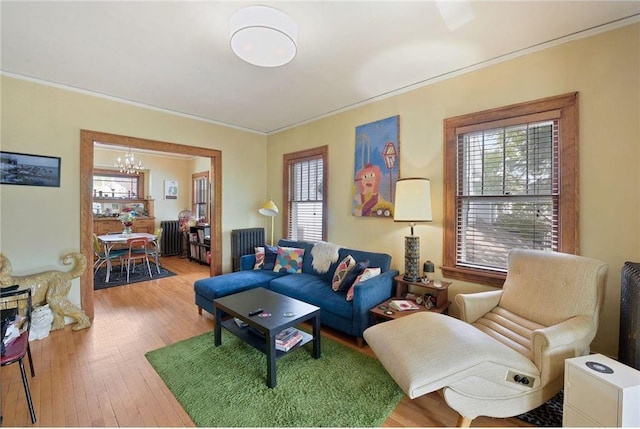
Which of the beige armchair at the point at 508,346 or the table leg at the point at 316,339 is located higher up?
the beige armchair at the point at 508,346

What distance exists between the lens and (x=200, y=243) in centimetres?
616

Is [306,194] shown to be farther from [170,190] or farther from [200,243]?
[170,190]

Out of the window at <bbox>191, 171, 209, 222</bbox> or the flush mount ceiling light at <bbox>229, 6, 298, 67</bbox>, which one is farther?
the window at <bbox>191, 171, 209, 222</bbox>

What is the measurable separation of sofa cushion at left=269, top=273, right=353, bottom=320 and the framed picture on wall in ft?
17.7

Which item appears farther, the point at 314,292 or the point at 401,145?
the point at 401,145

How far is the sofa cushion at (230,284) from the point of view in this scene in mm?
3053

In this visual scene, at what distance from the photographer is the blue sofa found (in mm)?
2525

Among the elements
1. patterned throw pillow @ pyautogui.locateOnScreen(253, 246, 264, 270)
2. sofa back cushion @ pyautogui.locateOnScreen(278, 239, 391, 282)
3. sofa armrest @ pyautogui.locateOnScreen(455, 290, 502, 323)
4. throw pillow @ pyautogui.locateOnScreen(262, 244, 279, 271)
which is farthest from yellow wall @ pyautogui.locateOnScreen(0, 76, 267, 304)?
sofa armrest @ pyautogui.locateOnScreen(455, 290, 502, 323)

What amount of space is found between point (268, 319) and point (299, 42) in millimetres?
2282

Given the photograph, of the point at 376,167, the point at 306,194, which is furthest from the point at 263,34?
the point at 306,194

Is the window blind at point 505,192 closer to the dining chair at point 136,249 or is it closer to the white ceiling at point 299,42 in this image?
the white ceiling at point 299,42

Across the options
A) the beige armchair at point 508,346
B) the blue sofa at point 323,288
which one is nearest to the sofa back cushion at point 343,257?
the blue sofa at point 323,288

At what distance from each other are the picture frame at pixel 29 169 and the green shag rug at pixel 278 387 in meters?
2.27

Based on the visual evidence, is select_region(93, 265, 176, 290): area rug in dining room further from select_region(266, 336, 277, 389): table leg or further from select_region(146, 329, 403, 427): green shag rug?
select_region(266, 336, 277, 389): table leg
